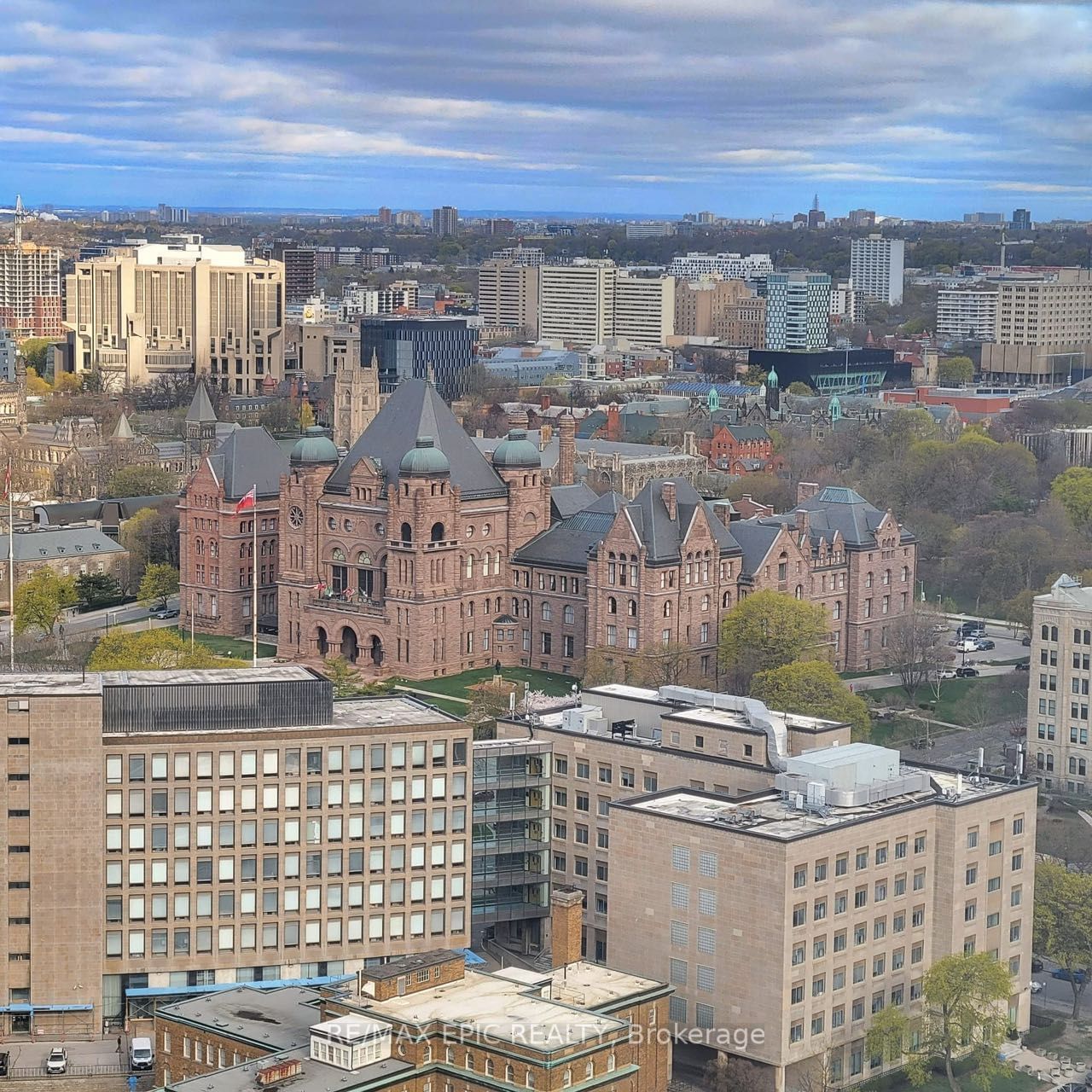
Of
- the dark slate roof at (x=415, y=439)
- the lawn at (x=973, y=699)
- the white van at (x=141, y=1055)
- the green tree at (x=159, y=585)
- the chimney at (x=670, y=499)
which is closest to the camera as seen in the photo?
the white van at (x=141, y=1055)

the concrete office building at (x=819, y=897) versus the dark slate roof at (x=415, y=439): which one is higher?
the dark slate roof at (x=415, y=439)

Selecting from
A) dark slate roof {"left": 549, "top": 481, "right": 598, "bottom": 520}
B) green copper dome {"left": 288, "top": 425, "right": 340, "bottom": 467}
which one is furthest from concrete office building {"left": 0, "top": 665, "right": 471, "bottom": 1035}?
dark slate roof {"left": 549, "top": 481, "right": 598, "bottom": 520}

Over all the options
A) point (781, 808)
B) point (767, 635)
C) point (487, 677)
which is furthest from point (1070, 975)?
point (487, 677)

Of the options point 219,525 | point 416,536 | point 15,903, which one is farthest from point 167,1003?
point 219,525

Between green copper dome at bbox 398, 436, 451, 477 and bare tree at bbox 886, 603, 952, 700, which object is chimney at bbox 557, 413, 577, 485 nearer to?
green copper dome at bbox 398, 436, 451, 477

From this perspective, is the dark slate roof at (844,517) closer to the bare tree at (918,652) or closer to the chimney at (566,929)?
the bare tree at (918,652)

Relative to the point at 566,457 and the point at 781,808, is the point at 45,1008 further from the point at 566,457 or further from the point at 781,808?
the point at 566,457

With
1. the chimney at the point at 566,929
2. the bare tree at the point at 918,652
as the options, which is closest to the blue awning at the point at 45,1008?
the chimney at the point at 566,929

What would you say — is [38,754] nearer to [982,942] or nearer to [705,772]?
[705,772]
